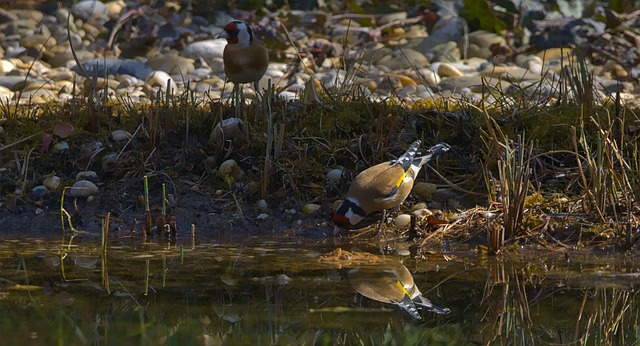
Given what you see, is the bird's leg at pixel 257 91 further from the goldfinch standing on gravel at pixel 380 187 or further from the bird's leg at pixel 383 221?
the bird's leg at pixel 383 221

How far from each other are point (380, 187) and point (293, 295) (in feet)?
4.18

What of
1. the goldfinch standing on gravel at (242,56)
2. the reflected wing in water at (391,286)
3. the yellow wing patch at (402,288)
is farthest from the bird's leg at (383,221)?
the goldfinch standing on gravel at (242,56)

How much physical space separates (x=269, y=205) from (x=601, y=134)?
179 cm

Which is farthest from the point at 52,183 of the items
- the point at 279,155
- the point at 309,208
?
the point at 309,208

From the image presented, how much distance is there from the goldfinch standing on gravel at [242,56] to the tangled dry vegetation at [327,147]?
38 centimetres

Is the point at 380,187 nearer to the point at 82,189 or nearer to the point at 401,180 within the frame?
the point at 401,180

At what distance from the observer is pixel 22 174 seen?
579 cm

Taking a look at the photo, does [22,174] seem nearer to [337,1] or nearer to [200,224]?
[200,224]

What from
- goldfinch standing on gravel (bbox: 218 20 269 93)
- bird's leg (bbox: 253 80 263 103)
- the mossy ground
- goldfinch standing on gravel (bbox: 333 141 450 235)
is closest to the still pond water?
goldfinch standing on gravel (bbox: 333 141 450 235)

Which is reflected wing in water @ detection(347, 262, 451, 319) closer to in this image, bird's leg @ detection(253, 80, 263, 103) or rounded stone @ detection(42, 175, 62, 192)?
bird's leg @ detection(253, 80, 263, 103)

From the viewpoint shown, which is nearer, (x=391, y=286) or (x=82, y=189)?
(x=391, y=286)

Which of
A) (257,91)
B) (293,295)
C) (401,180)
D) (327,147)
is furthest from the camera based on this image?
(257,91)

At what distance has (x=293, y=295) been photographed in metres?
4.04

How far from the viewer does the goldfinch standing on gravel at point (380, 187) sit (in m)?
5.18
